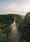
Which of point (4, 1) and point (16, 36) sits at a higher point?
point (4, 1)

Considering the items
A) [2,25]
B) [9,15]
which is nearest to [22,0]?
[9,15]

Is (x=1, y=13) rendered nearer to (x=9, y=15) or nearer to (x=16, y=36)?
(x=9, y=15)

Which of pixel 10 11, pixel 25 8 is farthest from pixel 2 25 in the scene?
pixel 25 8

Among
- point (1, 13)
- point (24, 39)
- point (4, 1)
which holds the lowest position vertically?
point (24, 39)

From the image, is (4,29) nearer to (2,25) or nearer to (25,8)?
(2,25)

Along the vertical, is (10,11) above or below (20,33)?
above

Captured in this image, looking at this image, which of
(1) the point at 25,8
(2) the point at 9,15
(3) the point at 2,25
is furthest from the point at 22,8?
(3) the point at 2,25

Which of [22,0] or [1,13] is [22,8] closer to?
[22,0]
